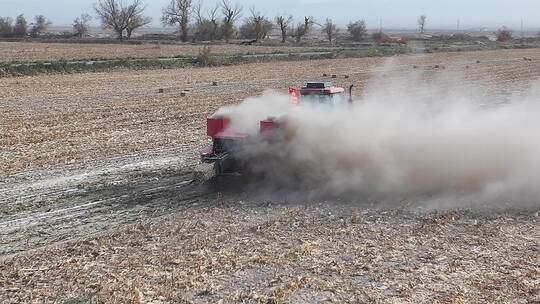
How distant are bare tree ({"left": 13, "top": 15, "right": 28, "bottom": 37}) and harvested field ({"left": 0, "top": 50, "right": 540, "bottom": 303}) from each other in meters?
109

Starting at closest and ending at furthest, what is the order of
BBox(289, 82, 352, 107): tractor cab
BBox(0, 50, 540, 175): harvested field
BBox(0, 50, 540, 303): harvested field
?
BBox(0, 50, 540, 303): harvested field < BBox(289, 82, 352, 107): tractor cab < BBox(0, 50, 540, 175): harvested field

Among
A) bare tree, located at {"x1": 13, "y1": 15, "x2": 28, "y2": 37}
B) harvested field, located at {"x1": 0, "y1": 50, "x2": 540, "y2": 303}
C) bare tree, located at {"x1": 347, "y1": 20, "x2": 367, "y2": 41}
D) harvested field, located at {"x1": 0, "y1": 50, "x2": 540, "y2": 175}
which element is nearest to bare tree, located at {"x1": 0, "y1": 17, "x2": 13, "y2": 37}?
bare tree, located at {"x1": 13, "y1": 15, "x2": 28, "y2": 37}

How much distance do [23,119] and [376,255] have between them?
51.1 ft

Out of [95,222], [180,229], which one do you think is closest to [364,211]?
[180,229]

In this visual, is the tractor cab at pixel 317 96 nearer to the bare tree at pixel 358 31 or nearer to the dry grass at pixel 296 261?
the dry grass at pixel 296 261

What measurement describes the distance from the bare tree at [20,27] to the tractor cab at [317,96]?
369ft

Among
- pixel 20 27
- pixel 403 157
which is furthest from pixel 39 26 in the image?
pixel 403 157

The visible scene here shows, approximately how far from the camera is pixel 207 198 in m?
11.0

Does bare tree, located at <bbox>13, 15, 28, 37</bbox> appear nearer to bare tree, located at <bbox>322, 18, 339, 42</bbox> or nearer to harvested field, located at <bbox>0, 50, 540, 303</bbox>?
bare tree, located at <bbox>322, 18, 339, 42</bbox>

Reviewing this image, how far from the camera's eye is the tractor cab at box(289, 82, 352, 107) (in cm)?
1323

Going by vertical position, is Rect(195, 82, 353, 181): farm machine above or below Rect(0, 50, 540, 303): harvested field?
above

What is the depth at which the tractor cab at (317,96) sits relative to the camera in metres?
13.2

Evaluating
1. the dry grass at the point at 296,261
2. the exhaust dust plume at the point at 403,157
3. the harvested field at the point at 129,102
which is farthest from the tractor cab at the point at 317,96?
the harvested field at the point at 129,102

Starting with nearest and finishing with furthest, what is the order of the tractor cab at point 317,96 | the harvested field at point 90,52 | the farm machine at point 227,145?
the farm machine at point 227,145 < the tractor cab at point 317,96 < the harvested field at point 90,52
